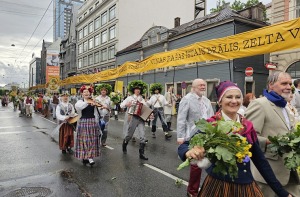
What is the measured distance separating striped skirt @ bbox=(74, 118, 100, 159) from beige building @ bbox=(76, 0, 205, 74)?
36184 mm

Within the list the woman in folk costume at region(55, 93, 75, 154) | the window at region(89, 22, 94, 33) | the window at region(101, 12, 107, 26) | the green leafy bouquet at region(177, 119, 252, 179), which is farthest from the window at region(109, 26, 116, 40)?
the green leafy bouquet at region(177, 119, 252, 179)

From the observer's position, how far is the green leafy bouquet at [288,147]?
2.39 metres

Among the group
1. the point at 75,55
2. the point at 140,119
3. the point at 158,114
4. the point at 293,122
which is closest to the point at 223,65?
the point at 158,114

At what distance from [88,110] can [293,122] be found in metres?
4.78

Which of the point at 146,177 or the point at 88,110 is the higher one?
the point at 88,110

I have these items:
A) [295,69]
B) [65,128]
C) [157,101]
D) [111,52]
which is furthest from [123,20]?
[65,128]

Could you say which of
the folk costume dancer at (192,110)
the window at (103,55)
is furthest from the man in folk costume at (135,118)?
the window at (103,55)

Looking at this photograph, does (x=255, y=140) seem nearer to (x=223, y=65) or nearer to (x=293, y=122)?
(x=293, y=122)

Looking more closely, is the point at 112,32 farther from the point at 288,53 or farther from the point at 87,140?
the point at 87,140

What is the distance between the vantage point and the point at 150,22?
44.1m

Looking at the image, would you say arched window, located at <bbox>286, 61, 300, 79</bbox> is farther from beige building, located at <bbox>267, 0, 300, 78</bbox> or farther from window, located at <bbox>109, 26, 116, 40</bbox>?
window, located at <bbox>109, 26, 116, 40</bbox>

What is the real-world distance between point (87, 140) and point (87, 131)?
22cm

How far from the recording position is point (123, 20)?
4206 centimetres

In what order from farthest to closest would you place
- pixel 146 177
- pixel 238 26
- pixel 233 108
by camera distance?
1. pixel 238 26
2. pixel 146 177
3. pixel 233 108
